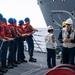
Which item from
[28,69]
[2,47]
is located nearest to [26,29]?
[28,69]

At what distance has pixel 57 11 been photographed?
78.6 feet

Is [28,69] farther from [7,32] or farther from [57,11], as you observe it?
[57,11]

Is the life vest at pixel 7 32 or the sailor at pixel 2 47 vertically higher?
the life vest at pixel 7 32

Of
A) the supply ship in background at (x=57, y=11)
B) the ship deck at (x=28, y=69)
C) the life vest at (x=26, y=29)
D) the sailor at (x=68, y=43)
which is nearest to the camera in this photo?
the sailor at (x=68, y=43)

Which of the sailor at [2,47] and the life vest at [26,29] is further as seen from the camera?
the life vest at [26,29]

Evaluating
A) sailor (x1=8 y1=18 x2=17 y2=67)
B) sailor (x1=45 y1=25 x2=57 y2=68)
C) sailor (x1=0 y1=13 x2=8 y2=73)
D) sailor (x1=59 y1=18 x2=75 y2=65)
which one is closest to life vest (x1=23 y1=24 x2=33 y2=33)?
sailor (x1=8 y1=18 x2=17 y2=67)

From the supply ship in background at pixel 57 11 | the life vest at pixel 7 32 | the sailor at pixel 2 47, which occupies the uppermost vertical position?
the supply ship in background at pixel 57 11

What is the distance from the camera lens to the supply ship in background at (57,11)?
2269cm

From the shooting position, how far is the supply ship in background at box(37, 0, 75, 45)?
74.4ft

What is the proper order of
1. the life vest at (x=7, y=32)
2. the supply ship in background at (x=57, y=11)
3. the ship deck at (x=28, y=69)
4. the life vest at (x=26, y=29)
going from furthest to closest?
the supply ship in background at (x=57, y=11) < the life vest at (x=26, y=29) < the life vest at (x=7, y=32) < the ship deck at (x=28, y=69)

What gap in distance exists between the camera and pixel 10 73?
7.54 meters

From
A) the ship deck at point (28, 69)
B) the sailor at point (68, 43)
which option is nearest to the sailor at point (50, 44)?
the ship deck at point (28, 69)

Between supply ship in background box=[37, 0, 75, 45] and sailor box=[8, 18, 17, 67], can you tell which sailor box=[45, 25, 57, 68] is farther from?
supply ship in background box=[37, 0, 75, 45]

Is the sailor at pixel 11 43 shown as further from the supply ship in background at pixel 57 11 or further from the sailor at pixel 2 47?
the supply ship in background at pixel 57 11
